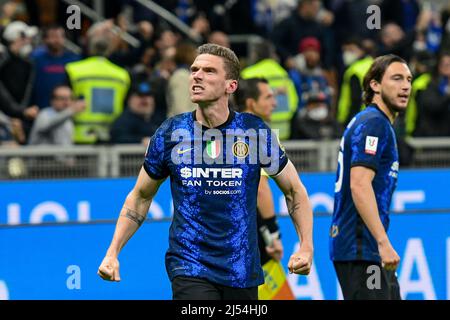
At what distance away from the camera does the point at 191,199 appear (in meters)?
7.25

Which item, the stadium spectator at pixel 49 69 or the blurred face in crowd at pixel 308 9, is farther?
the blurred face in crowd at pixel 308 9

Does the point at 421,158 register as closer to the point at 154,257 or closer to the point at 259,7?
the point at 154,257

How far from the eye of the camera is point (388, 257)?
8.04 m

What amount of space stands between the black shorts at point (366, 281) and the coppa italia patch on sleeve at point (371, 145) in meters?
0.79

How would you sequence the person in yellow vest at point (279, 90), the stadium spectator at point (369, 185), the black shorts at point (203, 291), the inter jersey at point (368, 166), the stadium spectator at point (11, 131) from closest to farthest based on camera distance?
the black shorts at point (203, 291) → the stadium spectator at point (369, 185) → the inter jersey at point (368, 166) → the stadium spectator at point (11, 131) → the person in yellow vest at point (279, 90)

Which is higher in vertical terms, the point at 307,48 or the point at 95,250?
the point at 307,48

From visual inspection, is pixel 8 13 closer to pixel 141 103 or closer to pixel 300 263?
pixel 141 103

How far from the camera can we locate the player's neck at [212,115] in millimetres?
7316

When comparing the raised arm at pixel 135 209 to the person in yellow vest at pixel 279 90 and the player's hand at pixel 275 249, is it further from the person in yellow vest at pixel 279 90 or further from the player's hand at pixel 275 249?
the person in yellow vest at pixel 279 90

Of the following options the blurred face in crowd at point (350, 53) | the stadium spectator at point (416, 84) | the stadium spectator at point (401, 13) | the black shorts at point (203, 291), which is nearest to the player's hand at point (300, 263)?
the black shorts at point (203, 291)

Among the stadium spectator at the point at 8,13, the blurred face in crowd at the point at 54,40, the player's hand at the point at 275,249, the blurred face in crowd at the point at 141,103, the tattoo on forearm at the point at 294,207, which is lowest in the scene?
the player's hand at the point at 275,249

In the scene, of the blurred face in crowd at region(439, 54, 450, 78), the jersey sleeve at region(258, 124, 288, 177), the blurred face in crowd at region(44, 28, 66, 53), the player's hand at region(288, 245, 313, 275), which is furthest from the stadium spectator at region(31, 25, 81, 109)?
the player's hand at region(288, 245, 313, 275)

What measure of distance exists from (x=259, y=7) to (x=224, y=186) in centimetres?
1152
